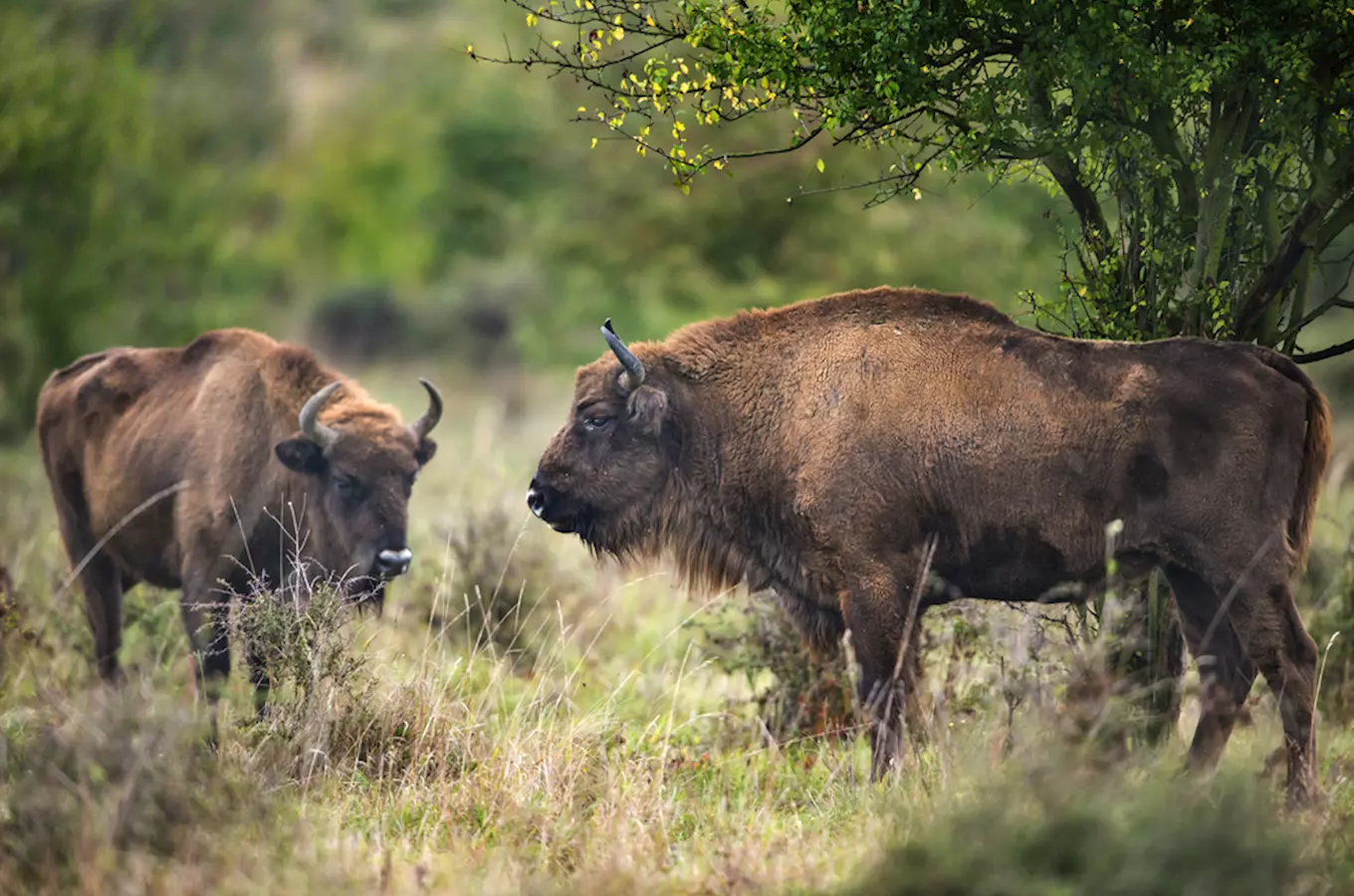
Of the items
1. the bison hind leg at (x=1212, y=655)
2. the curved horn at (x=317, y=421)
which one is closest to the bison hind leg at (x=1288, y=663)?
the bison hind leg at (x=1212, y=655)

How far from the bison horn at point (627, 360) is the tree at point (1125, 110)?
848 mm

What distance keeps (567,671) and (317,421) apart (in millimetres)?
2241

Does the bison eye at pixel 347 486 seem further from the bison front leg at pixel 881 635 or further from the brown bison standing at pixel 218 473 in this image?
the bison front leg at pixel 881 635

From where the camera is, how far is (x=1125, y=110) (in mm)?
6680

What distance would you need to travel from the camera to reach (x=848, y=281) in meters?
19.2

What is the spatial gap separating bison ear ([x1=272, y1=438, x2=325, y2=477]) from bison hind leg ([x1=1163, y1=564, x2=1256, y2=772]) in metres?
5.03

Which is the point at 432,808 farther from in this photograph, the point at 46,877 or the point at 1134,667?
the point at 1134,667

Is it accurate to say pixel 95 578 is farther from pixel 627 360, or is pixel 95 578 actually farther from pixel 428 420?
pixel 627 360

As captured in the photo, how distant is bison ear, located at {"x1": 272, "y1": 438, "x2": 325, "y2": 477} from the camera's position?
857cm

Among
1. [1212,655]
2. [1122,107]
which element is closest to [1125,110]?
[1122,107]

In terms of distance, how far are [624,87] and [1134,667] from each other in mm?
3911

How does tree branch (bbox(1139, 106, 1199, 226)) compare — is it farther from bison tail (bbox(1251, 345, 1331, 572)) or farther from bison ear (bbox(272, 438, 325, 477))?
bison ear (bbox(272, 438, 325, 477))

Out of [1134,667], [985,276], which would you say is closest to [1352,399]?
[985,276]

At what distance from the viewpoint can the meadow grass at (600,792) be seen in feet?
14.3
